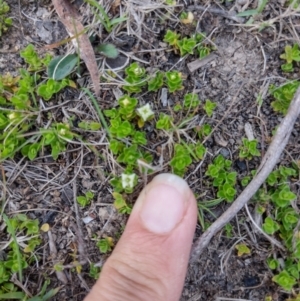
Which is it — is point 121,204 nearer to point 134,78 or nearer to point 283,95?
point 134,78

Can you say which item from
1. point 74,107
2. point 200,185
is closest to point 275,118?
point 200,185

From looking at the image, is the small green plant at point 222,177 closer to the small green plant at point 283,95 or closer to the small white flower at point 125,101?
the small green plant at point 283,95

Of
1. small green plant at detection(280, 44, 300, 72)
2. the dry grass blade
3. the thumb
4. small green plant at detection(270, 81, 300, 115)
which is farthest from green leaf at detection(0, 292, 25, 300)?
small green plant at detection(280, 44, 300, 72)

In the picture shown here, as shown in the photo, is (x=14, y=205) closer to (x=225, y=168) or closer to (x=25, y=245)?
(x=25, y=245)

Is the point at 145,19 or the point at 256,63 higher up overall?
the point at 145,19

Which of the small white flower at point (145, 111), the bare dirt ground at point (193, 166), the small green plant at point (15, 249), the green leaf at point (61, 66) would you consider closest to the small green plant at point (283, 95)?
the bare dirt ground at point (193, 166)

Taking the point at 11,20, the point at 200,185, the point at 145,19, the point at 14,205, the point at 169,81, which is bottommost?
the point at 200,185
